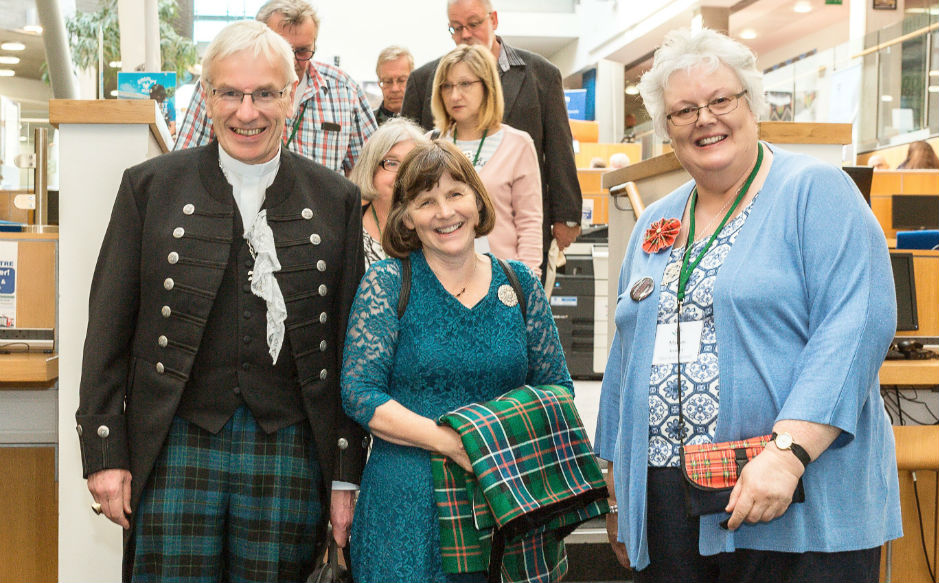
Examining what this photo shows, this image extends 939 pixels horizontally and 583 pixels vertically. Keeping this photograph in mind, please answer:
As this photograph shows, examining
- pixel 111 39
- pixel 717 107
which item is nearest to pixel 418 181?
pixel 717 107

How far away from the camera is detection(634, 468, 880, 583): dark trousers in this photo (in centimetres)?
168

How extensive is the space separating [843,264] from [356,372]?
0.97m

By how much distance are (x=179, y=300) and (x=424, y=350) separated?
0.52m

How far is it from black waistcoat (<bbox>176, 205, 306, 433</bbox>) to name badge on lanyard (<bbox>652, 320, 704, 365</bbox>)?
0.78 metres

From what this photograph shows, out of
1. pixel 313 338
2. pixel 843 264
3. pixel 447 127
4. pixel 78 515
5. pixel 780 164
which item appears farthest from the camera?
pixel 447 127

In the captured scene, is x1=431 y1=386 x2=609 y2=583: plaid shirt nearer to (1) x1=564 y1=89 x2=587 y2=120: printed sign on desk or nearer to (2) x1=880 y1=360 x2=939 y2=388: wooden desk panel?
(2) x1=880 y1=360 x2=939 y2=388: wooden desk panel

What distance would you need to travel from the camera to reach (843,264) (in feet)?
5.49

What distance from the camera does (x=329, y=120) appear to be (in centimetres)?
359

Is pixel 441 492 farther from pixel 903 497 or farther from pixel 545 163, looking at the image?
pixel 903 497

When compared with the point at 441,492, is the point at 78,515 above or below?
below

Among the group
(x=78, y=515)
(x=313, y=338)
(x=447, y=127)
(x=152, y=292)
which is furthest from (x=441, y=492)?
(x=447, y=127)

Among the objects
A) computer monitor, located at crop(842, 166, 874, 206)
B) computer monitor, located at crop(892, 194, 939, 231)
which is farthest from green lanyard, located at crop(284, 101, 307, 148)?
computer monitor, located at crop(892, 194, 939, 231)

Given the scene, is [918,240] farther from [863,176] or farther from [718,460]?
[718,460]

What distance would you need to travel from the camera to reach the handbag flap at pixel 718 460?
167cm
